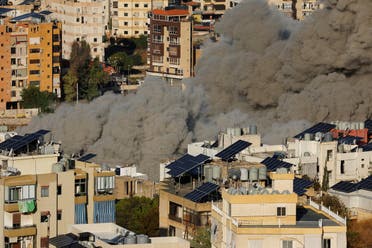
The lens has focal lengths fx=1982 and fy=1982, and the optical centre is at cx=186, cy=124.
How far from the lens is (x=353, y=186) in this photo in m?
38.1

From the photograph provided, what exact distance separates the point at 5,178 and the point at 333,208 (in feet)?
24.7

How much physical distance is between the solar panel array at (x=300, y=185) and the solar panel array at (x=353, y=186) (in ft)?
4.41

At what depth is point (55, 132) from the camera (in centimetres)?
5325

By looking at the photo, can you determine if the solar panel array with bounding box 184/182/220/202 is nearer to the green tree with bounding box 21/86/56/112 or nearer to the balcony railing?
the balcony railing

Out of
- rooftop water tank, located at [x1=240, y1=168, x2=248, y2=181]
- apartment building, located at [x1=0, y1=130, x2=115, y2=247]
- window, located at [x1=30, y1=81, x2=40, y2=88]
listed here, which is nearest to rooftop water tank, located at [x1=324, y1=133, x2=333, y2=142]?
apartment building, located at [x1=0, y1=130, x2=115, y2=247]

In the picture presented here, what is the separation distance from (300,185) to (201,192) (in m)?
2.31

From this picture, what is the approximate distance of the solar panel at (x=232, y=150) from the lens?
36812mm

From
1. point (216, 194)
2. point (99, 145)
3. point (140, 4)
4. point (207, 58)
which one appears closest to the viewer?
point (216, 194)

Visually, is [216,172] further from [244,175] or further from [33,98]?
[33,98]

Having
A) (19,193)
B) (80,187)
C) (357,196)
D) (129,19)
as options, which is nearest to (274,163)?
(357,196)

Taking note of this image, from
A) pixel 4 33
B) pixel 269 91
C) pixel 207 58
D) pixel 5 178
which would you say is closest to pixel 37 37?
pixel 4 33

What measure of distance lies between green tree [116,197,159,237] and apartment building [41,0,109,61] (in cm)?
3799

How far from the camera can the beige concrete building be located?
1096 inches

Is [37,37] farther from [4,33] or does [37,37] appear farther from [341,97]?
[341,97]
